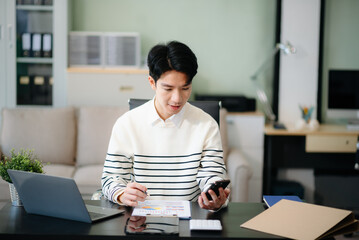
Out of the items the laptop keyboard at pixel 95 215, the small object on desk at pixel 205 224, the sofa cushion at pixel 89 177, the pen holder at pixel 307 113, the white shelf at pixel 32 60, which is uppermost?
the white shelf at pixel 32 60

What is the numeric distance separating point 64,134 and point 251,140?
4.84 feet

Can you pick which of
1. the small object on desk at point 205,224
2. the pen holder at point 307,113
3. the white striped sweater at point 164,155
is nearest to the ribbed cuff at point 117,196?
the white striped sweater at point 164,155

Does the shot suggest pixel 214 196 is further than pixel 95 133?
No

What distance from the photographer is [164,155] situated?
1730 millimetres

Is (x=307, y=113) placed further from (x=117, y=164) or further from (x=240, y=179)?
(x=117, y=164)

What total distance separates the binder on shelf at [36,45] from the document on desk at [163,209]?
259cm

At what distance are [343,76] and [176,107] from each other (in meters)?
2.48

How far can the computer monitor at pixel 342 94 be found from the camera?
12.1ft

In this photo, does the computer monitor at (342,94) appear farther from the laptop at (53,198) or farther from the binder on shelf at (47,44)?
the laptop at (53,198)

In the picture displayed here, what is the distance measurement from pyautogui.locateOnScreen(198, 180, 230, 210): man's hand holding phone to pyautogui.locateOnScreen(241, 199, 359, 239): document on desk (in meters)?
0.13

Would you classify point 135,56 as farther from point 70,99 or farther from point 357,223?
point 357,223

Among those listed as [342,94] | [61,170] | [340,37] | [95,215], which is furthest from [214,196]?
[340,37]

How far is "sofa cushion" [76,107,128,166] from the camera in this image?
3.42 m

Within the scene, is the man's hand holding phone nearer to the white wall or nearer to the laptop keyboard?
the laptop keyboard
